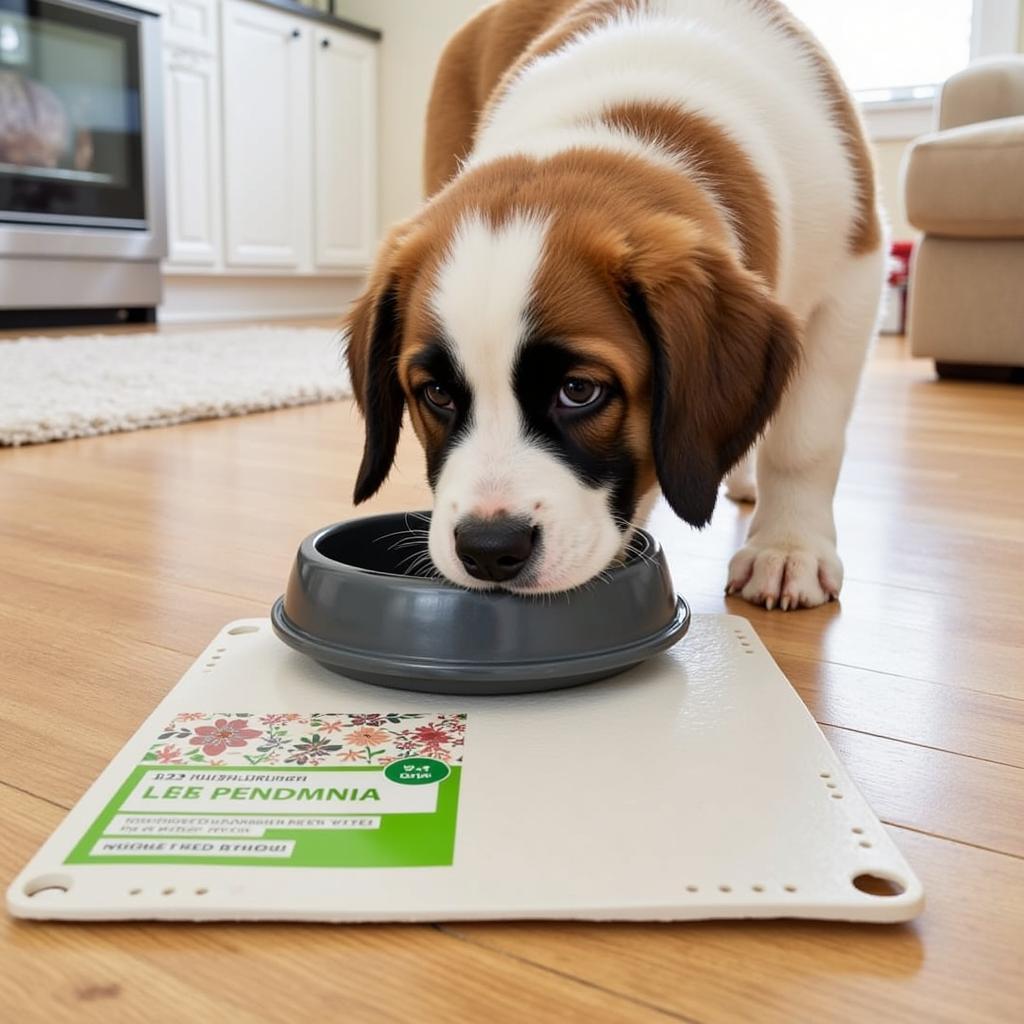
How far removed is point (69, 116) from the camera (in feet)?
17.3

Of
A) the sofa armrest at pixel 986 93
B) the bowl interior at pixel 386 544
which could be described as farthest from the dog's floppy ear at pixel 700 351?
the sofa armrest at pixel 986 93

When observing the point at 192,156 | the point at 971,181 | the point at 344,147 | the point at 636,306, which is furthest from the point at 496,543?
the point at 344,147

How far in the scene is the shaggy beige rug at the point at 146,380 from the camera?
107 inches

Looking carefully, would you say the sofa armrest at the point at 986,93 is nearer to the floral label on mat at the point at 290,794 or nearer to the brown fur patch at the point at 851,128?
the brown fur patch at the point at 851,128

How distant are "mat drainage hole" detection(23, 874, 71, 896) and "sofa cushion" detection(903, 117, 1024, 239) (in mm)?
3508

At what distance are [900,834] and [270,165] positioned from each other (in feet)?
20.0

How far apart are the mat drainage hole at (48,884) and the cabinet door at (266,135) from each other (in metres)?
5.81

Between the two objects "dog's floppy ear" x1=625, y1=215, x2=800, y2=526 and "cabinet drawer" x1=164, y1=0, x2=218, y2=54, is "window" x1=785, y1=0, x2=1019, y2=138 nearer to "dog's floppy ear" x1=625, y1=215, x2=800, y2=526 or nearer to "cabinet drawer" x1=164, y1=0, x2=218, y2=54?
"cabinet drawer" x1=164, y1=0, x2=218, y2=54

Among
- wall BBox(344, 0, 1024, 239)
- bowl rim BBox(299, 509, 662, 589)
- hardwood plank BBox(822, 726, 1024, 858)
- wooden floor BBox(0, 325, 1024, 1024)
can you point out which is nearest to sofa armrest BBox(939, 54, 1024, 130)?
wooden floor BBox(0, 325, 1024, 1024)

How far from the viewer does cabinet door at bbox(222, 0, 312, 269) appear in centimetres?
612

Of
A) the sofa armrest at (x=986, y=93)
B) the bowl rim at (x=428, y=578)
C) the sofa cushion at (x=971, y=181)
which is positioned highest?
the sofa armrest at (x=986, y=93)

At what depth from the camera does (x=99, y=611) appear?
145cm

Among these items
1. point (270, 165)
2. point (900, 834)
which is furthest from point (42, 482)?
point (270, 165)

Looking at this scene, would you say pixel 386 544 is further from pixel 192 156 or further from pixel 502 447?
pixel 192 156
